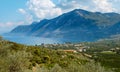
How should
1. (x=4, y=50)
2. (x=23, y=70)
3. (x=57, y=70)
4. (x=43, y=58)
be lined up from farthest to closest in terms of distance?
(x=43, y=58) < (x=4, y=50) < (x=23, y=70) < (x=57, y=70)

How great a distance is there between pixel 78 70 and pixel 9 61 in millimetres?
10645

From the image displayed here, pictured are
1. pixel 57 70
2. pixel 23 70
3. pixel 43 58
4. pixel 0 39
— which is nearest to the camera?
pixel 57 70

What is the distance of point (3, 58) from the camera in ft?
135

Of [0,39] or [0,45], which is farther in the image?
[0,39]

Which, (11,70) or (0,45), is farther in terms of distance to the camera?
(0,45)

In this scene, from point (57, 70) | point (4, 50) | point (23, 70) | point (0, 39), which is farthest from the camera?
point (0, 39)

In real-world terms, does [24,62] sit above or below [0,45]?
below

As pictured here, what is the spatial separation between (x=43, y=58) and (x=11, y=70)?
46528 mm

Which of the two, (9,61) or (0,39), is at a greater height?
(0,39)

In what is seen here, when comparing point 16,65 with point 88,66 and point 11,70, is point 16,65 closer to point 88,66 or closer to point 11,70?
point 11,70

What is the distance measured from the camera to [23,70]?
1572 inches

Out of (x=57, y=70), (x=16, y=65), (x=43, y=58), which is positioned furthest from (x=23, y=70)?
(x=43, y=58)

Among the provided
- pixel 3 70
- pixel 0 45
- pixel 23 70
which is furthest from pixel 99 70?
pixel 0 45

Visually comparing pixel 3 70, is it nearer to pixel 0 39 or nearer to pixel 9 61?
pixel 9 61
